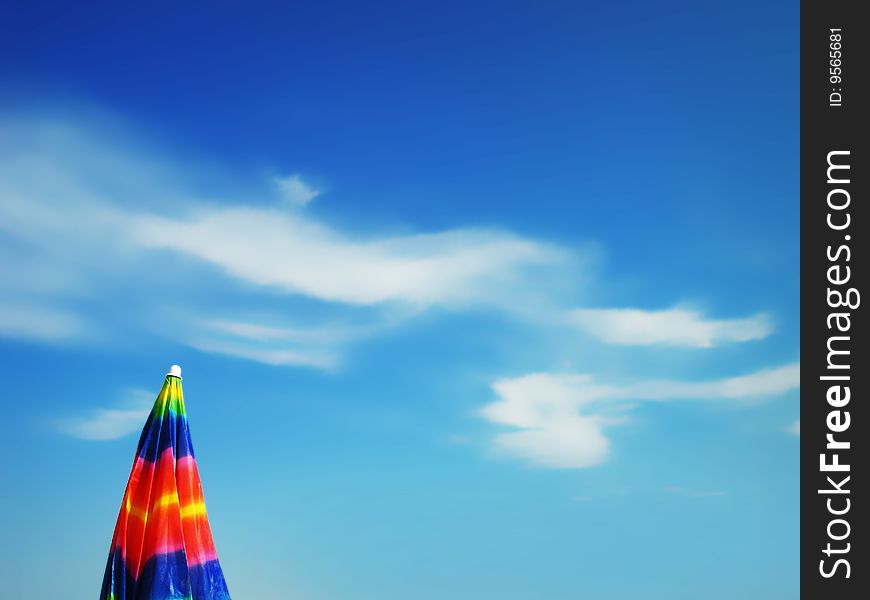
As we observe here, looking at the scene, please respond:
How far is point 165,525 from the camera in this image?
29.2 ft

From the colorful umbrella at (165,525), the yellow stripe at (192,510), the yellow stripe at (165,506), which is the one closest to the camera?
the colorful umbrella at (165,525)

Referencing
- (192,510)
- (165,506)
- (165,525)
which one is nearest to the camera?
(165,525)

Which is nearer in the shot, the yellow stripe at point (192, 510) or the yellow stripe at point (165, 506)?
the yellow stripe at point (165, 506)

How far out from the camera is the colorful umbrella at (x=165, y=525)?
8711 millimetres

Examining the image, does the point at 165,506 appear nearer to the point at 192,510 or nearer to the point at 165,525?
the point at 165,525

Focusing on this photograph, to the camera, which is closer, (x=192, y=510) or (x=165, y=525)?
(x=165, y=525)

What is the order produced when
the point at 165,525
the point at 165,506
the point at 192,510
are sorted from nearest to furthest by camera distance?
the point at 165,525 < the point at 165,506 < the point at 192,510

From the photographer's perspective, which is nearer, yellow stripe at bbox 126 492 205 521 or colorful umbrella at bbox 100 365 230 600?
colorful umbrella at bbox 100 365 230 600

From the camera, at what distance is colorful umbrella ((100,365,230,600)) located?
8711mm

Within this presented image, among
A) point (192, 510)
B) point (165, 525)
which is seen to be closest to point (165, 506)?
point (165, 525)
